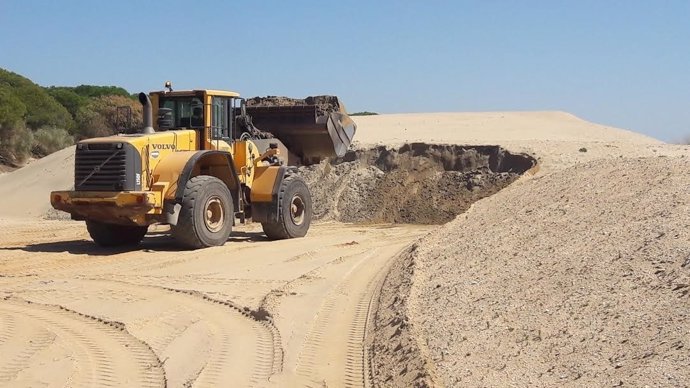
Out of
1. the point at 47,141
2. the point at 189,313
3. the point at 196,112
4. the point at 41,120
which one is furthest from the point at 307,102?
the point at 41,120

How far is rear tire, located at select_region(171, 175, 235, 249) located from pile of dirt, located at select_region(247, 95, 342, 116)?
3560mm

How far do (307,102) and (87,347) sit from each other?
436 inches

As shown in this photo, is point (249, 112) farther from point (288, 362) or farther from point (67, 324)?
point (288, 362)

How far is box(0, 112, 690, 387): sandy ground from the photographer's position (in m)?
6.24

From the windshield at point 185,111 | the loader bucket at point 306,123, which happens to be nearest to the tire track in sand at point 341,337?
the windshield at point 185,111

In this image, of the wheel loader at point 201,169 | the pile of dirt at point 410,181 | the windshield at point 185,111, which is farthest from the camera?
the pile of dirt at point 410,181

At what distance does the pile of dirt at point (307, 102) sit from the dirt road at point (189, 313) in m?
3.42

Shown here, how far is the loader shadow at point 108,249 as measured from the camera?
589 inches

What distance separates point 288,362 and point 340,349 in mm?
633

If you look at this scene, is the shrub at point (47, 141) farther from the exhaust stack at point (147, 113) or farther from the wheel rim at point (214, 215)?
the wheel rim at point (214, 215)

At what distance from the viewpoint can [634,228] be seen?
8398 mm

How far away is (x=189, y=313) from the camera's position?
30.7 ft

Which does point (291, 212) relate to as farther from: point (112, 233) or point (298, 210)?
point (112, 233)

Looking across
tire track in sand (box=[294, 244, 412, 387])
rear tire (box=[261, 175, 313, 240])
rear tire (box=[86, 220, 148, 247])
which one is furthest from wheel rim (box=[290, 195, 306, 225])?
tire track in sand (box=[294, 244, 412, 387])
